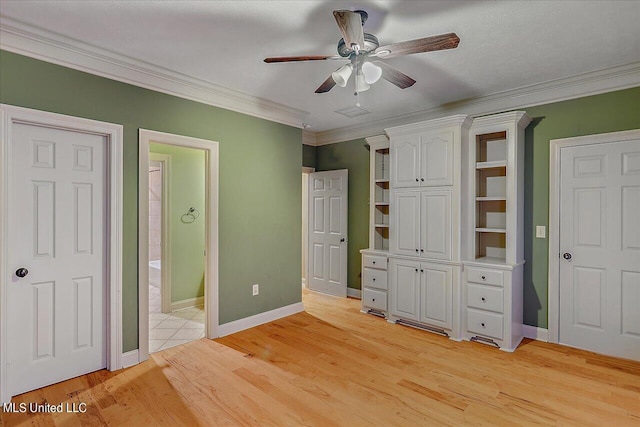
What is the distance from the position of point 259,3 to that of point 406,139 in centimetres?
238

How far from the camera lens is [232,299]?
12.2 feet

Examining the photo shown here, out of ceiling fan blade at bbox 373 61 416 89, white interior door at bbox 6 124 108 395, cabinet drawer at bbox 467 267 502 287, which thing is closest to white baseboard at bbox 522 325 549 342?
cabinet drawer at bbox 467 267 502 287

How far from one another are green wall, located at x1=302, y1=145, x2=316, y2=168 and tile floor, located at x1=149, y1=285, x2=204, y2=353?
278 cm

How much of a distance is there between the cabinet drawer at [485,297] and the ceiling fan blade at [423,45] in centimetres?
245

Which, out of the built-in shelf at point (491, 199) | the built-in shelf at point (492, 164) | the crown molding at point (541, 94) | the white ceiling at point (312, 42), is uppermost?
the white ceiling at point (312, 42)

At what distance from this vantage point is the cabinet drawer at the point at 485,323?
3.33 metres

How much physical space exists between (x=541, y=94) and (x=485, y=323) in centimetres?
244

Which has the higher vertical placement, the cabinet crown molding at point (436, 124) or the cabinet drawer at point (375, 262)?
the cabinet crown molding at point (436, 124)

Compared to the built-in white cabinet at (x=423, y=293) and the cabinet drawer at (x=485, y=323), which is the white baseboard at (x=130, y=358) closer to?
the built-in white cabinet at (x=423, y=293)

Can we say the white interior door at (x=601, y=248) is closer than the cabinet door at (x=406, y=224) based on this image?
Yes

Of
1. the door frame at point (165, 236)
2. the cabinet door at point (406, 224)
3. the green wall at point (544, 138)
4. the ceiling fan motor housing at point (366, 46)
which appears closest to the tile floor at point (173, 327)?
the door frame at point (165, 236)

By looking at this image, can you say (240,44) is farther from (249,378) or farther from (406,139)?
(249,378)

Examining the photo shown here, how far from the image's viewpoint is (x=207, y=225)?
3.53m

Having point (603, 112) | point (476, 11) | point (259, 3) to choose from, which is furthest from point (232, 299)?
point (603, 112)
